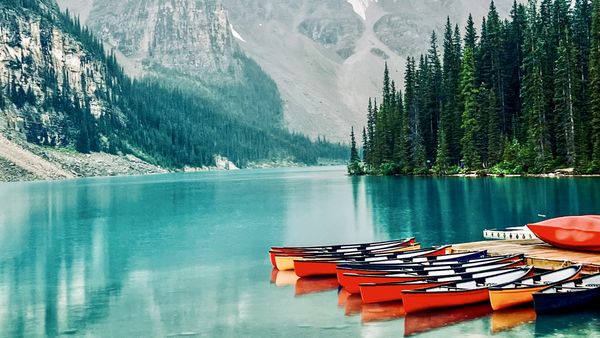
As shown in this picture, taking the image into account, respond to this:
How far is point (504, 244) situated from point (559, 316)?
1066 cm

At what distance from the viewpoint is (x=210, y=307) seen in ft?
88.0

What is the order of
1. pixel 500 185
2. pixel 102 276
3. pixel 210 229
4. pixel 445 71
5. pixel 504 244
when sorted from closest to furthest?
pixel 504 244
pixel 102 276
pixel 210 229
pixel 500 185
pixel 445 71

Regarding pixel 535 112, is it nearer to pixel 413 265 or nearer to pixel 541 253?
pixel 541 253

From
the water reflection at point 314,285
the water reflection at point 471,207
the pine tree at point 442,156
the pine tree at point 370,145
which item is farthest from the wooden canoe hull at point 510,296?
the pine tree at point 370,145

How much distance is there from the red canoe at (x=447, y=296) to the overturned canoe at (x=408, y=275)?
3.91 ft

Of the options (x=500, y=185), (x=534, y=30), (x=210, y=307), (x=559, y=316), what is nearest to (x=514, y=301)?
(x=559, y=316)

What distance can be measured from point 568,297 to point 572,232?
658 centimetres

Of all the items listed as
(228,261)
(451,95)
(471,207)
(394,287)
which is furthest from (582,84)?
(394,287)

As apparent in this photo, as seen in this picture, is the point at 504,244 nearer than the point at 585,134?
Yes

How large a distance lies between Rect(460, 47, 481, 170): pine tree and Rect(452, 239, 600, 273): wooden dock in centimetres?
7995

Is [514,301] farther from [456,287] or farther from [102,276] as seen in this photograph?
[102,276]

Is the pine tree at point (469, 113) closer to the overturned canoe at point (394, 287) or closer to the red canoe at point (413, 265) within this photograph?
the red canoe at point (413, 265)

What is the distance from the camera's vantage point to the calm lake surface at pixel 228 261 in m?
23.2

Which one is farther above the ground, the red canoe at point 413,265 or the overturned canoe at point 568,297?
the red canoe at point 413,265
